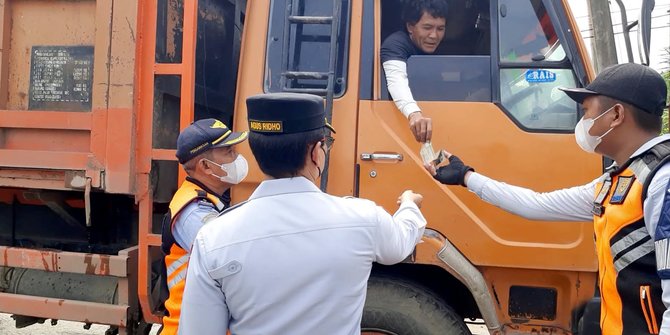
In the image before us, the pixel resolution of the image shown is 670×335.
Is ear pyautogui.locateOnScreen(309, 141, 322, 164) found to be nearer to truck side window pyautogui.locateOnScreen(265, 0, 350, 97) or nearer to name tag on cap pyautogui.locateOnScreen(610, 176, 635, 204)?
name tag on cap pyautogui.locateOnScreen(610, 176, 635, 204)

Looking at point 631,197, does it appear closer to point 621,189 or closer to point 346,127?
point 621,189

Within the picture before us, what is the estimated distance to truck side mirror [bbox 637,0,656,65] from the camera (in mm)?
2545

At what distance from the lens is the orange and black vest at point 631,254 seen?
1616 millimetres

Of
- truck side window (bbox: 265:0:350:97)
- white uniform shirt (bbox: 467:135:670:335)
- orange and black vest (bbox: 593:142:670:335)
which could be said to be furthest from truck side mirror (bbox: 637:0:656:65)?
truck side window (bbox: 265:0:350:97)

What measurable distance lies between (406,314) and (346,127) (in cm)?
91

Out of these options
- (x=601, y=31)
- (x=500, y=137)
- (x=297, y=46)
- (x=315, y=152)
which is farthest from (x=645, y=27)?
(x=315, y=152)

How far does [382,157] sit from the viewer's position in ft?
8.80

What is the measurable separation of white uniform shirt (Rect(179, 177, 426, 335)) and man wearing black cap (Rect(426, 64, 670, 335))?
0.79 m

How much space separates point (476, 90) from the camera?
2.69m

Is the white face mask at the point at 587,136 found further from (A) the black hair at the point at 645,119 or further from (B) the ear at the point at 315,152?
(B) the ear at the point at 315,152

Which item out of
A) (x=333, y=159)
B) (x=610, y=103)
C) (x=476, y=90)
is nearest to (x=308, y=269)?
(x=610, y=103)

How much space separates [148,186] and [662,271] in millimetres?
2186

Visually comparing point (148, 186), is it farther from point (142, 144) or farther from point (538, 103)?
point (538, 103)

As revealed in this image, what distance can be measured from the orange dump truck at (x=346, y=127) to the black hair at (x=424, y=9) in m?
0.07
